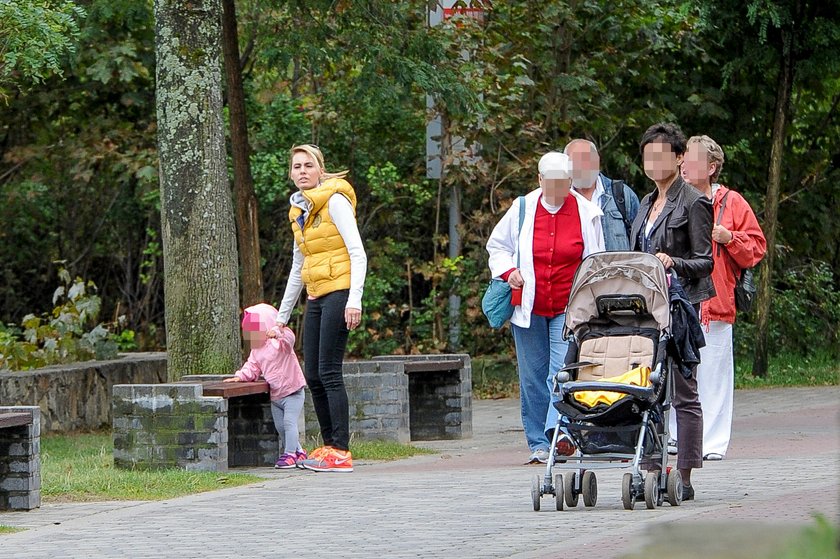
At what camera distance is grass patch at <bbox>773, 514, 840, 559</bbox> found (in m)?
2.37

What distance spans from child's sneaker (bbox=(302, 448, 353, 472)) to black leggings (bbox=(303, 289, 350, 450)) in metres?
0.05

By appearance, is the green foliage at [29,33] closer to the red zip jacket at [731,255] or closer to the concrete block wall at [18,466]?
the concrete block wall at [18,466]

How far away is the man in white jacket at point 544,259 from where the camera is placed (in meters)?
9.74

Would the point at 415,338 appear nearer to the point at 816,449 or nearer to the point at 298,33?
the point at 298,33

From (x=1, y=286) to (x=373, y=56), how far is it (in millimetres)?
8882

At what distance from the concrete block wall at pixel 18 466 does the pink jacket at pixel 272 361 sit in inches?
94.7

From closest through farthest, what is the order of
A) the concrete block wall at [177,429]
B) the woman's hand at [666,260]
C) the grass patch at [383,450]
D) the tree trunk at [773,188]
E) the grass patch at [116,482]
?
the woman's hand at [666,260] → the grass patch at [116,482] → the concrete block wall at [177,429] → the grass patch at [383,450] → the tree trunk at [773,188]

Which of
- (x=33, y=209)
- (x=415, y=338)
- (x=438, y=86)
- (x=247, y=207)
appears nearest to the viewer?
(x=438, y=86)

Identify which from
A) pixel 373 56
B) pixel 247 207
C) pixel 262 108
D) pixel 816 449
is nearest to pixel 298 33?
pixel 373 56

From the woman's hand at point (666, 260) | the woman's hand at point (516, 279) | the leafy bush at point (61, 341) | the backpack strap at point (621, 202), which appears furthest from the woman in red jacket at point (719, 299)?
the leafy bush at point (61, 341)

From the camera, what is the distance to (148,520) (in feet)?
25.3

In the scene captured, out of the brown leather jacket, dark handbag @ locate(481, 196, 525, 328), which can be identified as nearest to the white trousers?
dark handbag @ locate(481, 196, 525, 328)

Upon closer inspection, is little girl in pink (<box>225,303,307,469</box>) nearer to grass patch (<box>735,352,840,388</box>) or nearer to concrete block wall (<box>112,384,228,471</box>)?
concrete block wall (<box>112,384,228,471</box>)

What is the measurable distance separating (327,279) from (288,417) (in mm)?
1102
